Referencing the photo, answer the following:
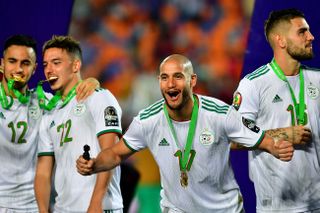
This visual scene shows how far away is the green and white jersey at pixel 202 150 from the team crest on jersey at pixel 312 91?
1.93 feet

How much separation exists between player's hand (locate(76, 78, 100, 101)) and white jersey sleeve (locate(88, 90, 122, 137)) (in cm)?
5

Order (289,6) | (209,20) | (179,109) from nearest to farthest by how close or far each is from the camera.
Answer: (179,109), (289,6), (209,20)

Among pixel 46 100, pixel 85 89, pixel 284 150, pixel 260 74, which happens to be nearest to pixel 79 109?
pixel 85 89

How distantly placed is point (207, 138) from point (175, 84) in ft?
1.20

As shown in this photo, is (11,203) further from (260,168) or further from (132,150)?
(260,168)

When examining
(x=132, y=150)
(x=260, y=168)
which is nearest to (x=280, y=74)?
(x=260, y=168)

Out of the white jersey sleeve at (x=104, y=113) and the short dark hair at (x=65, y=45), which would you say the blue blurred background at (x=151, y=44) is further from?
the white jersey sleeve at (x=104, y=113)

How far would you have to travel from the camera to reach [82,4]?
898 centimetres

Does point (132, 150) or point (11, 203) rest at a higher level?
point (132, 150)

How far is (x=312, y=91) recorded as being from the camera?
4.37 meters

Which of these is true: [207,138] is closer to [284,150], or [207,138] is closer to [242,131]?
[242,131]

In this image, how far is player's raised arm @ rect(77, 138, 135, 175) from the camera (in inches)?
150

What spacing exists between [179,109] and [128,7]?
5054 mm

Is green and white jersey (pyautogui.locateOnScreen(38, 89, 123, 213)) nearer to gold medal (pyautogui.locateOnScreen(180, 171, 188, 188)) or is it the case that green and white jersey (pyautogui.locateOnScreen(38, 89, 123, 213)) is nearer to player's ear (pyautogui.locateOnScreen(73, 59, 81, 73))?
player's ear (pyautogui.locateOnScreen(73, 59, 81, 73))
